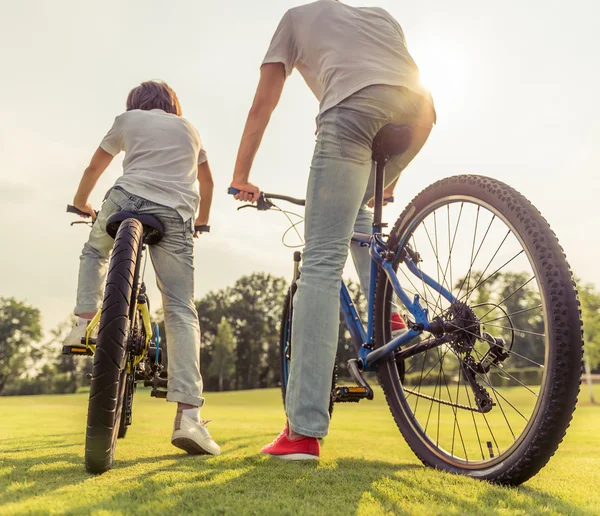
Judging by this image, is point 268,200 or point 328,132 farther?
point 268,200

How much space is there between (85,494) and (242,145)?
1.51 metres

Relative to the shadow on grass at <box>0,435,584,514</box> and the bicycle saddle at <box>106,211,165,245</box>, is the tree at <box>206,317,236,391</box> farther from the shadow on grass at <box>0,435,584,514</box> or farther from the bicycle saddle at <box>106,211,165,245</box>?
the shadow on grass at <box>0,435,584,514</box>

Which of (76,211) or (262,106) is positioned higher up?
(262,106)

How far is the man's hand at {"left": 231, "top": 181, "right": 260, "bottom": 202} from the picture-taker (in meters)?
2.43

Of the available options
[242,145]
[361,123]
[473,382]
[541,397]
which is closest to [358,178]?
[361,123]

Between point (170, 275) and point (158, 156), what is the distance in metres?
Result: 0.67

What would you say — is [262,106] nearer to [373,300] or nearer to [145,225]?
[145,225]

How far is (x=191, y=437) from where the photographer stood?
7.70 ft

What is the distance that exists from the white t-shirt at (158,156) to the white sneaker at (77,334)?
0.75 m

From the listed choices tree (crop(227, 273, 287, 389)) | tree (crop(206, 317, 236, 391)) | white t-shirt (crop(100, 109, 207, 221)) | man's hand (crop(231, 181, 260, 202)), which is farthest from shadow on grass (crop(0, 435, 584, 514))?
tree (crop(227, 273, 287, 389))

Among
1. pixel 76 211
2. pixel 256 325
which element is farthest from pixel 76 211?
pixel 256 325

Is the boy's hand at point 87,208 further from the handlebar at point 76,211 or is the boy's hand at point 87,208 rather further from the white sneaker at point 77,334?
the white sneaker at point 77,334

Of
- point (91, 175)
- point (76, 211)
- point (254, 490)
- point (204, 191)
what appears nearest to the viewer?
point (254, 490)

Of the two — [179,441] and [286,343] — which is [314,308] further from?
[286,343]
